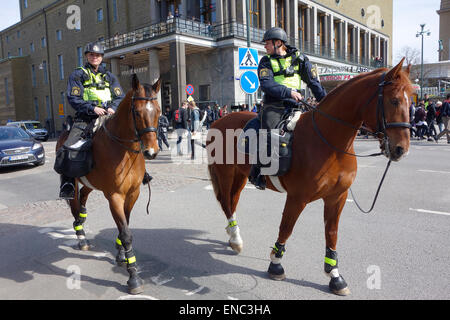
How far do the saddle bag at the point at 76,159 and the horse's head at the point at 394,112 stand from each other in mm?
3216

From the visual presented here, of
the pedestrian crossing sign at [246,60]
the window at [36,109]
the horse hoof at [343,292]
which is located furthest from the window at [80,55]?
the horse hoof at [343,292]

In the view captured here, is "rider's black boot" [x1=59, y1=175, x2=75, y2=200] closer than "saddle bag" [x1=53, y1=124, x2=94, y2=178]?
No

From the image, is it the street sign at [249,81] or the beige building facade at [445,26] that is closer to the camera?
the street sign at [249,81]

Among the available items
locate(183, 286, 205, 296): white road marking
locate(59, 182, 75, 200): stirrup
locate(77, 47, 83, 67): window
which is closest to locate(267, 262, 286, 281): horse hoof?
locate(183, 286, 205, 296): white road marking

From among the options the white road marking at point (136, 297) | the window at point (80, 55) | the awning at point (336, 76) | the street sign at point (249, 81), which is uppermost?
the window at point (80, 55)

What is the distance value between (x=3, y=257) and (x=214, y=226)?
2984 millimetres

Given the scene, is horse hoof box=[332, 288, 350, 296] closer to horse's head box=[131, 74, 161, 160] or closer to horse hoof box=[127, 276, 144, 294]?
horse hoof box=[127, 276, 144, 294]

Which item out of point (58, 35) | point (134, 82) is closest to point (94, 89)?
point (134, 82)

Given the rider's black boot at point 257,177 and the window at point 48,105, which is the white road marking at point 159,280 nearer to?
the rider's black boot at point 257,177

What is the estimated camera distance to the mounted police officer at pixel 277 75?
3.79 meters

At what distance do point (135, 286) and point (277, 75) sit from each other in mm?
2788

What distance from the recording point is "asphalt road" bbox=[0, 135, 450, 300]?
3.49m

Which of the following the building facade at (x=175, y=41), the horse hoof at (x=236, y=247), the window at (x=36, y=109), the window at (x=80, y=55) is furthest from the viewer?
the window at (x=36, y=109)
